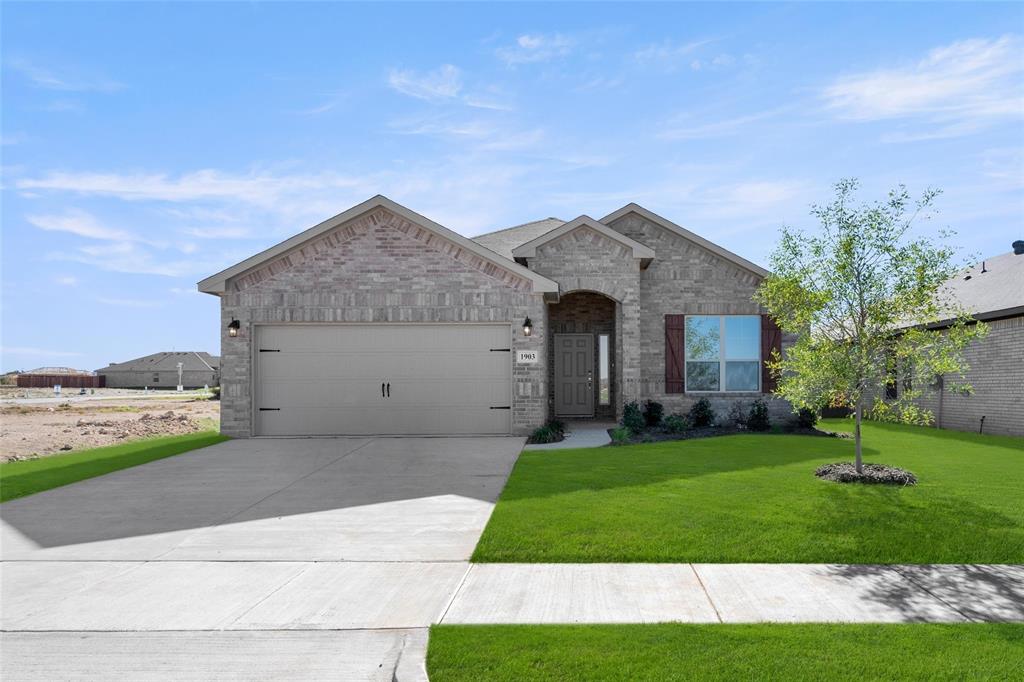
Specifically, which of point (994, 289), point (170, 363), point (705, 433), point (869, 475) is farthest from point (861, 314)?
point (170, 363)

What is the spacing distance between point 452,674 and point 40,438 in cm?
1639

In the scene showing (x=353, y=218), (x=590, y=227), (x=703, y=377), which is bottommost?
(x=703, y=377)

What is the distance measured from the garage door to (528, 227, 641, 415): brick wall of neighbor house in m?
2.63

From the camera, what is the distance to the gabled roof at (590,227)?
626 inches

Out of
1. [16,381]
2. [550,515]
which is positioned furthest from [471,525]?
[16,381]

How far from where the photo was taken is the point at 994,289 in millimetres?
17359

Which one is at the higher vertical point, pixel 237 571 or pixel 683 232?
pixel 683 232

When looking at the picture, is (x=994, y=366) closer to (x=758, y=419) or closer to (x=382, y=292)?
(x=758, y=419)

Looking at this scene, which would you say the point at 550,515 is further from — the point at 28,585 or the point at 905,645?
the point at 28,585

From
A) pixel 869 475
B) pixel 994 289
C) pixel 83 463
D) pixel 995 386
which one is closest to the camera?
pixel 869 475

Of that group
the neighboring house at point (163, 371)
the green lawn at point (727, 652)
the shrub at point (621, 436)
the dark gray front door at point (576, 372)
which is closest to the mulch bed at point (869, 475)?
the shrub at point (621, 436)

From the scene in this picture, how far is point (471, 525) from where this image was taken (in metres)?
6.86

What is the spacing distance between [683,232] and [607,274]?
2487mm

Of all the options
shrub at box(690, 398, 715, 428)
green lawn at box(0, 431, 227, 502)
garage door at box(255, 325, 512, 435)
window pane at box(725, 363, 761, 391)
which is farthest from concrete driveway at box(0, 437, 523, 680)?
window pane at box(725, 363, 761, 391)
